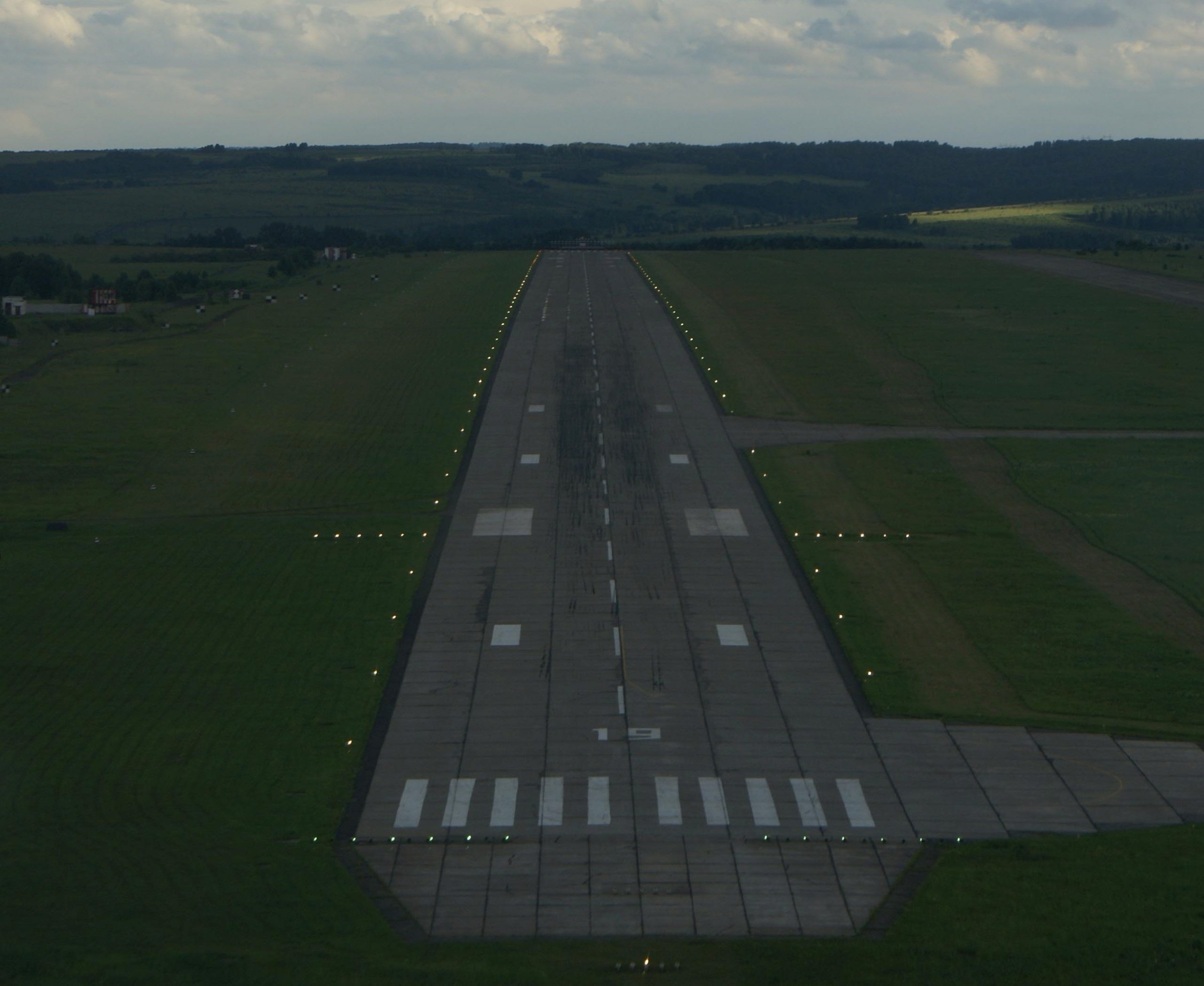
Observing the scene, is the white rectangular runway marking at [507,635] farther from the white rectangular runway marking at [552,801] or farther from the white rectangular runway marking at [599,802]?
the white rectangular runway marking at [599,802]

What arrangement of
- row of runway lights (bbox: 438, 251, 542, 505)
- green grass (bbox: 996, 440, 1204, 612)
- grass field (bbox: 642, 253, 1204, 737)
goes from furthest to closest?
1. row of runway lights (bbox: 438, 251, 542, 505)
2. green grass (bbox: 996, 440, 1204, 612)
3. grass field (bbox: 642, 253, 1204, 737)

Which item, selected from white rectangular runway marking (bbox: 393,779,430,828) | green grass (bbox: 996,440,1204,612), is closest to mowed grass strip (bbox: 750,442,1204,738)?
green grass (bbox: 996,440,1204,612)

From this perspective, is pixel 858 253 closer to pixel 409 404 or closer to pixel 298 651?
pixel 409 404

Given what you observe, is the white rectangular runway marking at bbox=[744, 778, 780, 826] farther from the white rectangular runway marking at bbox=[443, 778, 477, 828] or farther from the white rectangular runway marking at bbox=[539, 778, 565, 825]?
the white rectangular runway marking at bbox=[443, 778, 477, 828]

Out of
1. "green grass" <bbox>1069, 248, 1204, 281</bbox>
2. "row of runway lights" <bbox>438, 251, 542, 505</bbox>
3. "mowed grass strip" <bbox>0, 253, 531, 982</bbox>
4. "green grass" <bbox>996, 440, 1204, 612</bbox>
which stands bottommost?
"mowed grass strip" <bbox>0, 253, 531, 982</bbox>

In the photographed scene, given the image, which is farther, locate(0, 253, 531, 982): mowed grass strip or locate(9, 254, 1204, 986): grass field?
locate(0, 253, 531, 982): mowed grass strip
